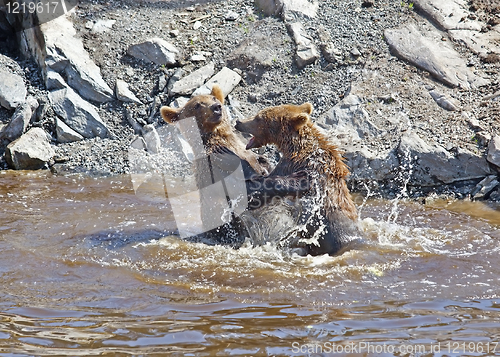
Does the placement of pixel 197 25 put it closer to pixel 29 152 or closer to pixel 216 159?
pixel 29 152

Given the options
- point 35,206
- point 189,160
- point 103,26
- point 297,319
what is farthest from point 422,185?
point 103,26

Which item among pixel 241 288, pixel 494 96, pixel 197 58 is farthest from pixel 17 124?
pixel 494 96

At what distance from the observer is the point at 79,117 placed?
10102 mm

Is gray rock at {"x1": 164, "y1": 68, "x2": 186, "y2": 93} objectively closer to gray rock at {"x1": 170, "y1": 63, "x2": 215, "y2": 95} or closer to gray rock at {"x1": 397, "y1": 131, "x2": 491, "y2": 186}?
gray rock at {"x1": 170, "y1": 63, "x2": 215, "y2": 95}

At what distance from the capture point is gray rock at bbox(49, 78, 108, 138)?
1005 cm

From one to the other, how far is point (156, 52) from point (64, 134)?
7.86ft

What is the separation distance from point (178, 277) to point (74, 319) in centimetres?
131

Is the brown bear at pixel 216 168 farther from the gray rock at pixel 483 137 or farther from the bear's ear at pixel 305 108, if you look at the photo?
the gray rock at pixel 483 137

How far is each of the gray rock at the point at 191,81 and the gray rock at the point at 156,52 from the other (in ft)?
2.07

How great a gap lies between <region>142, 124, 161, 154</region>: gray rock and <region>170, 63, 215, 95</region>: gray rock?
2.50 ft

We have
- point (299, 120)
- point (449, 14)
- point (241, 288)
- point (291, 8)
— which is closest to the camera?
point (241, 288)

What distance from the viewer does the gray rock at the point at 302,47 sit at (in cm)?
1037

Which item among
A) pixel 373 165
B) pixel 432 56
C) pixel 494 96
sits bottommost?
pixel 373 165

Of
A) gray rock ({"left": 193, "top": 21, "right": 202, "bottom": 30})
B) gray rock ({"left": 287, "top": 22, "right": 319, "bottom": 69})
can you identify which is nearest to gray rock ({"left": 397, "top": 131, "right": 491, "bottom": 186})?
gray rock ({"left": 287, "top": 22, "right": 319, "bottom": 69})
